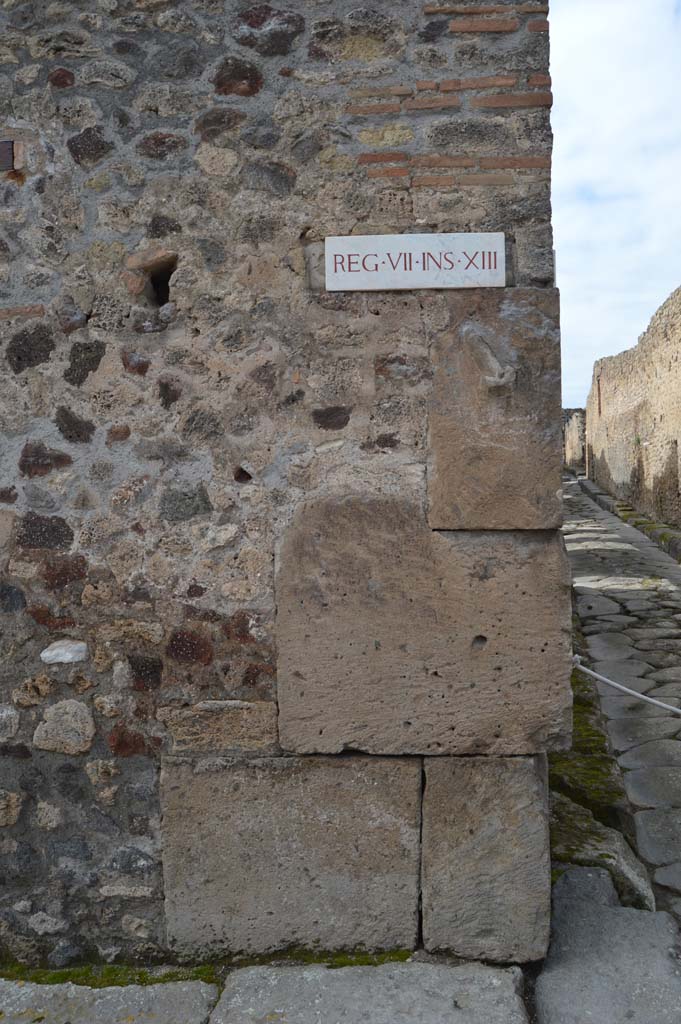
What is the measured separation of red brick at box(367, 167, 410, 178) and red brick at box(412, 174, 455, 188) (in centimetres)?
4

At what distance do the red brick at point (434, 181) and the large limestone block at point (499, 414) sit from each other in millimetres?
312

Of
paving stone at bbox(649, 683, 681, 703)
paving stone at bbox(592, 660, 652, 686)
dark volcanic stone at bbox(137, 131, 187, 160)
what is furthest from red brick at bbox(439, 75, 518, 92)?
paving stone at bbox(592, 660, 652, 686)

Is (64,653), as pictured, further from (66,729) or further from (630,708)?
(630,708)

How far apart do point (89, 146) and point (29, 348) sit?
622mm

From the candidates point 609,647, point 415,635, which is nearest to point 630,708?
point 609,647

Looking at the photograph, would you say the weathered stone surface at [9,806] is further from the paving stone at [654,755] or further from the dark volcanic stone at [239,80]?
the paving stone at [654,755]

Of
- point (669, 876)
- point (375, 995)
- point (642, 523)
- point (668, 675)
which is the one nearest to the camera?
point (375, 995)

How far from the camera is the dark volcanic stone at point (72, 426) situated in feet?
8.53

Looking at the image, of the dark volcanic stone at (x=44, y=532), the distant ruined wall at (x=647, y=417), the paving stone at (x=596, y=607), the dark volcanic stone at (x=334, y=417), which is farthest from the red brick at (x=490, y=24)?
the distant ruined wall at (x=647, y=417)

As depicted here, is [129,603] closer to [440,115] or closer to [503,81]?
[440,115]

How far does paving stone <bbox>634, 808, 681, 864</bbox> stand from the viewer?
10.5 ft

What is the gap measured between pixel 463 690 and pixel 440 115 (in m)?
1.62

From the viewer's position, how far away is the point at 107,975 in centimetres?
254

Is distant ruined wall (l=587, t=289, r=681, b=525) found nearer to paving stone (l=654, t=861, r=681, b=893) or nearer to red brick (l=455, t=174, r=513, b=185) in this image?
paving stone (l=654, t=861, r=681, b=893)
